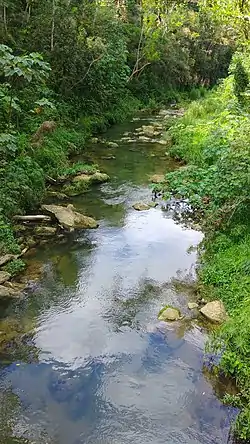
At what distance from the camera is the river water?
15.5 ft

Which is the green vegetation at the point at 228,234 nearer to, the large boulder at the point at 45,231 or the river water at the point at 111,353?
the river water at the point at 111,353

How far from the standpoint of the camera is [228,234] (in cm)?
792

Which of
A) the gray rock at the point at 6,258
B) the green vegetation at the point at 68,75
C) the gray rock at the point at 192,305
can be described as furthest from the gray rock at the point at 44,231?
the gray rock at the point at 192,305

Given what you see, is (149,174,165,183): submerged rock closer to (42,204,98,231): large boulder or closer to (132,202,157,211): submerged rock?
(132,202,157,211): submerged rock

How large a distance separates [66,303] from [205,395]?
2733 mm

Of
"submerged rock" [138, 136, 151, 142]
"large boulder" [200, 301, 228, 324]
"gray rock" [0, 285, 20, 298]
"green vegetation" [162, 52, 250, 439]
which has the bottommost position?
"submerged rock" [138, 136, 151, 142]

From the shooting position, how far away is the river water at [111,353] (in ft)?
15.5

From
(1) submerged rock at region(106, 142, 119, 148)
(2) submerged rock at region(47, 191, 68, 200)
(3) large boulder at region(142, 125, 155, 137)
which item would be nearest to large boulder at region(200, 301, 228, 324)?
(2) submerged rock at region(47, 191, 68, 200)

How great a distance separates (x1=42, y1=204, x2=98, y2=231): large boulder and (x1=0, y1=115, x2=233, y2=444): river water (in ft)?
1.31

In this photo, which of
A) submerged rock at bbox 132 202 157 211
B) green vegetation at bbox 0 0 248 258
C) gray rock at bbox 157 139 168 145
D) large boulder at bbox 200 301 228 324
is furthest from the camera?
gray rock at bbox 157 139 168 145

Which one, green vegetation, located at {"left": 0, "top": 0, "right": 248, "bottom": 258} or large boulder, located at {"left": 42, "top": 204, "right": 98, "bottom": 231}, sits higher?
green vegetation, located at {"left": 0, "top": 0, "right": 248, "bottom": 258}

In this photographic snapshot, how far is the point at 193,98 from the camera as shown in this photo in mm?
31203

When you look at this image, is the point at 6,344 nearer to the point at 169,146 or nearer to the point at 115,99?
the point at 169,146

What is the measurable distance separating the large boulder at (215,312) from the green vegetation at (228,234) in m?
0.11
